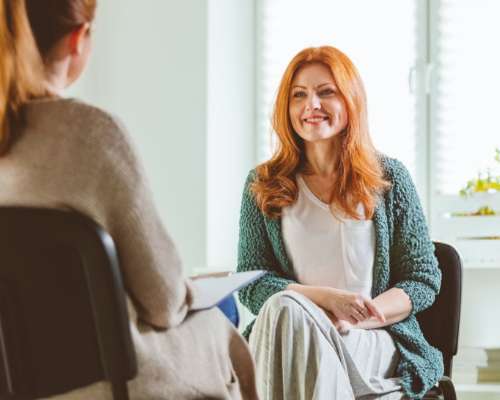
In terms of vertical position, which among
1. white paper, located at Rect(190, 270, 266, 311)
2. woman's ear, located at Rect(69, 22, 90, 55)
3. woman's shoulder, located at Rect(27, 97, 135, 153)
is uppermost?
woman's ear, located at Rect(69, 22, 90, 55)

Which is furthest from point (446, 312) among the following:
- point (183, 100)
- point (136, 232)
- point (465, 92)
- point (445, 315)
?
point (183, 100)

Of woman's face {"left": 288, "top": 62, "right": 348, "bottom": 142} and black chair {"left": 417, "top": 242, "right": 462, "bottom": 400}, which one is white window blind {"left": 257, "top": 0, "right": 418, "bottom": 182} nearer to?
woman's face {"left": 288, "top": 62, "right": 348, "bottom": 142}

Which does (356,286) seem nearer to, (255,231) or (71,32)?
(255,231)

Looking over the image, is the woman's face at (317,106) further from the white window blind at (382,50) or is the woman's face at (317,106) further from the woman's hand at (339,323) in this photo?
the white window blind at (382,50)

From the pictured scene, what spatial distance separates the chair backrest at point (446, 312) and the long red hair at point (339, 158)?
0.23 m

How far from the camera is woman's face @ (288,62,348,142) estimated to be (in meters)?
2.10

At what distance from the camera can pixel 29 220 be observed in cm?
95

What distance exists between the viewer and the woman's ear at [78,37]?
1.09 meters

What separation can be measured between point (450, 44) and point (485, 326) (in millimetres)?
1158

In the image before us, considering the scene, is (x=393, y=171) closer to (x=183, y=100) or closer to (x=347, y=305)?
(x=347, y=305)

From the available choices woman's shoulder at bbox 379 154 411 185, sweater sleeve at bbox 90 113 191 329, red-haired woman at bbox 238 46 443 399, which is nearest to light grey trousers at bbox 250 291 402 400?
red-haired woman at bbox 238 46 443 399

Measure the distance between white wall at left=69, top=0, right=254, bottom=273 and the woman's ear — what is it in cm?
205

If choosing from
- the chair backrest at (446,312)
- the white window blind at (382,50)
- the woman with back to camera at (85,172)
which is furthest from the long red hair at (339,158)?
the white window blind at (382,50)

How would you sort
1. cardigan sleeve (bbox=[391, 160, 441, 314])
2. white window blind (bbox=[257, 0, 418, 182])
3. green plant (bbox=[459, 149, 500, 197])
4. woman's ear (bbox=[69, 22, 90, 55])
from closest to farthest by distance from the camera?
woman's ear (bbox=[69, 22, 90, 55])
cardigan sleeve (bbox=[391, 160, 441, 314])
green plant (bbox=[459, 149, 500, 197])
white window blind (bbox=[257, 0, 418, 182])
